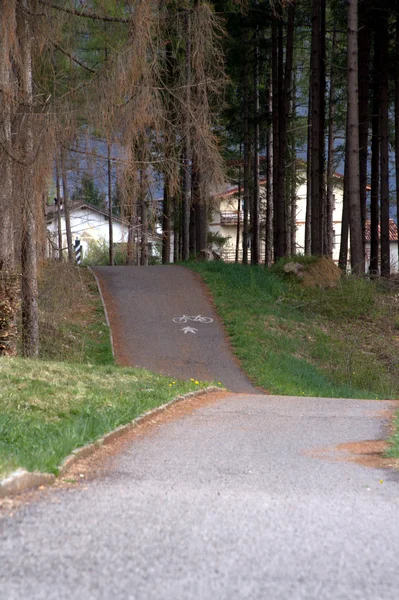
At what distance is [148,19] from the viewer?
538 inches

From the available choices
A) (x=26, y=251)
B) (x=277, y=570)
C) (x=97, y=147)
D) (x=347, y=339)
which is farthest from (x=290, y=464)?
(x=347, y=339)

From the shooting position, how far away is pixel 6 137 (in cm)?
1289

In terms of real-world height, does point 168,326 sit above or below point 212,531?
above

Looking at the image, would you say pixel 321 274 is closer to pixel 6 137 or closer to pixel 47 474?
pixel 6 137

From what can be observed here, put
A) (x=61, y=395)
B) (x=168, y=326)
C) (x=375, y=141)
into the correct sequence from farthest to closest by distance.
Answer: (x=375, y=141) → (x=168, y=326) → (x=61, y=395)

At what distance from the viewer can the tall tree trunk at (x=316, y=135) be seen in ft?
87.6

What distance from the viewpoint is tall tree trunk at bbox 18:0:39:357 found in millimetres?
12955

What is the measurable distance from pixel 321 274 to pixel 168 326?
6.90 meters

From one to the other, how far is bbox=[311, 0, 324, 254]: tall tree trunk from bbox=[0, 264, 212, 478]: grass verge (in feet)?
38.4

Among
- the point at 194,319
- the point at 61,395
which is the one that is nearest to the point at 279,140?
the point at 194,319

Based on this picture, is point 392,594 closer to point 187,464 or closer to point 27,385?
point 187,464

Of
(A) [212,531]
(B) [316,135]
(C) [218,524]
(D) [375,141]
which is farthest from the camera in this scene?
(D) [375,141]

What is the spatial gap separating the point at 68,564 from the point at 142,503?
136cm

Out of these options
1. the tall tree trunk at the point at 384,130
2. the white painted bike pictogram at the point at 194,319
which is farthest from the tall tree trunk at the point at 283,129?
the white painted bike pictogram at the point at 194,319
